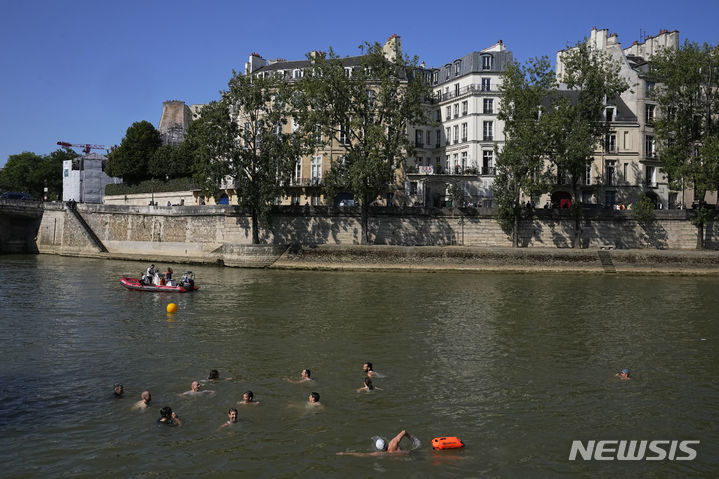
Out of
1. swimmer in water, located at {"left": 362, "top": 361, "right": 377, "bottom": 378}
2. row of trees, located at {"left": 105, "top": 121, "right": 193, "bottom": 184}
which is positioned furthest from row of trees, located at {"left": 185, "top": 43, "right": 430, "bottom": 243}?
swimmer in water, located at {"left": 362, "top": 361, "right": 377, "bottom": 378}

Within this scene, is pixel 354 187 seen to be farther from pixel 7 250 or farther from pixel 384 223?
pixel 7 250

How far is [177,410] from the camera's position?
1568 centimetres

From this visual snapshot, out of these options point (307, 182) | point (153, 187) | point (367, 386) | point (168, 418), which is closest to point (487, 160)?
point (307, 182)

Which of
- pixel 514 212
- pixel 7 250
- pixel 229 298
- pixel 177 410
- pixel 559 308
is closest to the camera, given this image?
pixel 177 410

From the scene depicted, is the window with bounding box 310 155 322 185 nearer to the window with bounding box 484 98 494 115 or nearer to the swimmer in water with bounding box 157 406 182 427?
the window with bounding box 484 98 494 115

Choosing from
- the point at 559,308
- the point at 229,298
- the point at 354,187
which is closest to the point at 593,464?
the point at 559,308

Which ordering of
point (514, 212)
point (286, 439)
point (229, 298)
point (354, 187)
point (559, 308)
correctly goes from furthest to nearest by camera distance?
point (514, 212) → point (354, 187) → point (229, 298) → point (559, 308) → point (286, 439)

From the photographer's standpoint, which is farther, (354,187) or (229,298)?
(354,187)

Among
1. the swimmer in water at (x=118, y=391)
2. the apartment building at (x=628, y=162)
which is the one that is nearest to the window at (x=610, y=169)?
the apartment building at (x=628, y=162)

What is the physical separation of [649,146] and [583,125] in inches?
698

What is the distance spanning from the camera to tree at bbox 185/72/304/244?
48969 mm

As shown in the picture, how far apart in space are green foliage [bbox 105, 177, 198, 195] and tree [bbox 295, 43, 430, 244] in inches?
991

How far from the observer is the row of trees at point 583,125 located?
4828 cm

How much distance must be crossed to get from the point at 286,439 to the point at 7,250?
193ft
